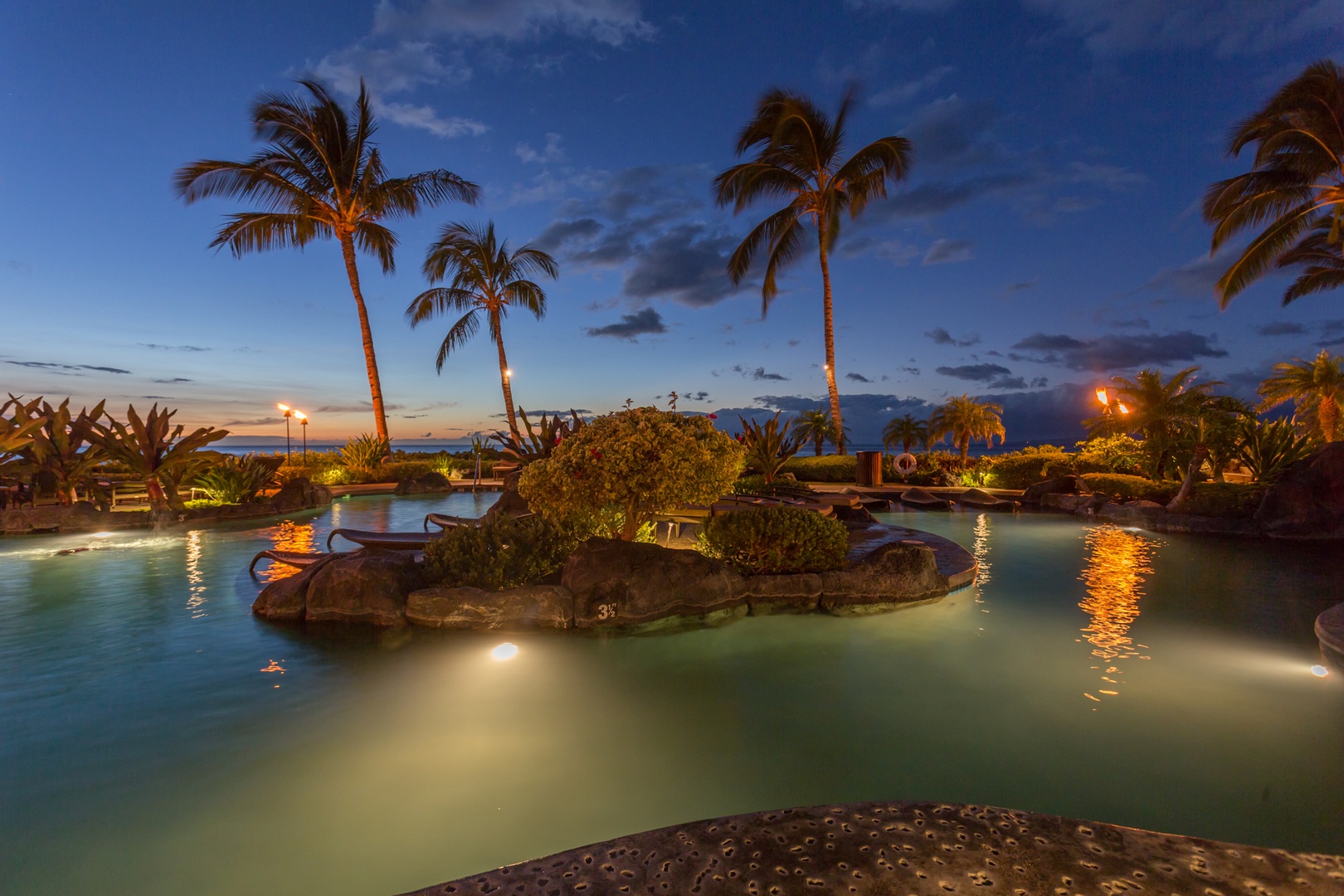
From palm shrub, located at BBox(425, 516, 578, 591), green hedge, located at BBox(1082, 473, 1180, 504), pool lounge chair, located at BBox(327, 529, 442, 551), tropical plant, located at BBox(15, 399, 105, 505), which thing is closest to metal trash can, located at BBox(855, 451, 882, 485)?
green hedge, located at BBox(1082, 473, 1180, 504)

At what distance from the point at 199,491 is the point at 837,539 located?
13.8 m

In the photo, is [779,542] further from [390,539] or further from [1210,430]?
[1210,430]

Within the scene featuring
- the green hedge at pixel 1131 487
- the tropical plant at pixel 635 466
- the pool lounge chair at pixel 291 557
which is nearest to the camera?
the tropical plant at pixel 635 466

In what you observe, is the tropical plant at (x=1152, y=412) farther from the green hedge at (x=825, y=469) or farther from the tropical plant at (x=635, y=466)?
the tropical plant at (x=635, y=466)

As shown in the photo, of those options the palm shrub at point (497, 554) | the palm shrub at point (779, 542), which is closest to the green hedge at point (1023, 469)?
the palm shrub at point (779, 542)

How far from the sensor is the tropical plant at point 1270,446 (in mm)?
12609

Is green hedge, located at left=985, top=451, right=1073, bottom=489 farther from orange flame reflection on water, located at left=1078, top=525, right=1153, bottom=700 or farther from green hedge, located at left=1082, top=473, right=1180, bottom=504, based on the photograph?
orange flame reflection on water, located at left=1078, top=525, right=1153, bottom=700

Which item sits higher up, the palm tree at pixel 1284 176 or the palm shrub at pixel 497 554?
the palm tree at pixel 1284 176

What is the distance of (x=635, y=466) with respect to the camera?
19.8 feet

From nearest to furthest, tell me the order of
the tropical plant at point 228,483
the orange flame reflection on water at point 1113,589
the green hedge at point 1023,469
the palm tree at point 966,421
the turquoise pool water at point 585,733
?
the turquoise pool water at point 585,733 < the orange flame reflection on water at point 1113,589 < the tropical plant at point 228,483 < the green hedge at point 1023,469 < the palm tree at point 966,421

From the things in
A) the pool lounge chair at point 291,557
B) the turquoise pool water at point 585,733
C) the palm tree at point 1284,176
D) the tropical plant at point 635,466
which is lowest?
the turquoise pool water at point 585,733

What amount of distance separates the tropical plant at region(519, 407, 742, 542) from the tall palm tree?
1478 cm

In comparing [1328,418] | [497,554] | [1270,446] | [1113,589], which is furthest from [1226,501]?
[1328,418]

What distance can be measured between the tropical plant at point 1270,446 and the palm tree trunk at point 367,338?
23754 mm
